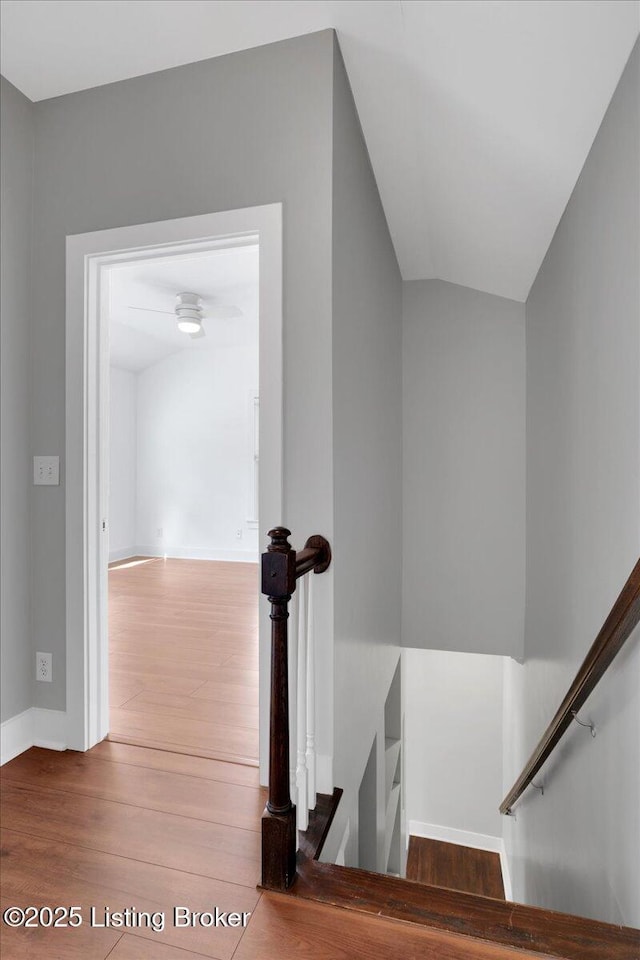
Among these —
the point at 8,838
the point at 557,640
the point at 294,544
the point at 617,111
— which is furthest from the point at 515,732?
the point at 617,111

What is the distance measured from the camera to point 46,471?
7.25ft

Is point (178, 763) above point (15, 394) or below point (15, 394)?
below

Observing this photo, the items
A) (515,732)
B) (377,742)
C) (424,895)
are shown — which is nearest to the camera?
(424,895)

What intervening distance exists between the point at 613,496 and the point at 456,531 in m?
2.25

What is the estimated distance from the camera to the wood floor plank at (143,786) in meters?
1.80

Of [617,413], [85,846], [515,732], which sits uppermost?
[617,413]

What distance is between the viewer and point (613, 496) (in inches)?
68.2

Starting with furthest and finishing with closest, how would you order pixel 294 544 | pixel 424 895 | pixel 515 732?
pixel 515 732, pixel 294 544, pixel 424 895

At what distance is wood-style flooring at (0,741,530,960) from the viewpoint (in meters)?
1.27

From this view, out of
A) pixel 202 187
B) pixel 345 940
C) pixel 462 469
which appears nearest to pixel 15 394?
pixel 202 187

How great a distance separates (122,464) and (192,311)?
9.14ft

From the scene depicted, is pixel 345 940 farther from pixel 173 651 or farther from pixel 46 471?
pixel 173 651

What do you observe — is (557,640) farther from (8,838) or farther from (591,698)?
(8,838)

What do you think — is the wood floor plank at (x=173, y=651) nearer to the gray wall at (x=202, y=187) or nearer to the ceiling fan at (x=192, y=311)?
the gray wall at (x=202, y=187)
